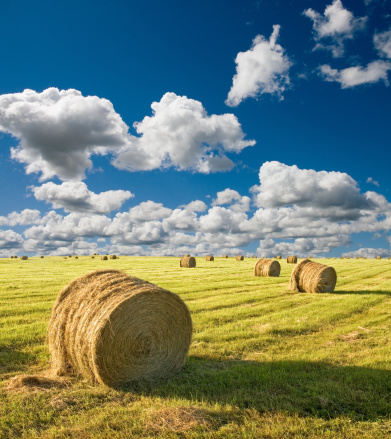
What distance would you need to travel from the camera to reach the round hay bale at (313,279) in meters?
19.7

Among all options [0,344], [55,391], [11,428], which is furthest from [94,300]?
[0,344]

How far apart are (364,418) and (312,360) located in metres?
2.51

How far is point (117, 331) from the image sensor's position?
721 centimetres

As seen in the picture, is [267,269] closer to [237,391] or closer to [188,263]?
[188,263]

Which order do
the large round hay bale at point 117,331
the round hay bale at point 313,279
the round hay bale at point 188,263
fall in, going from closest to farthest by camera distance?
the large round hay bale at point 117,331
the round hay bale at point 313,279
the round hay bale at point 188,263

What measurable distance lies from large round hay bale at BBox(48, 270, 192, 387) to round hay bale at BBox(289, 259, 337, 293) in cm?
1318

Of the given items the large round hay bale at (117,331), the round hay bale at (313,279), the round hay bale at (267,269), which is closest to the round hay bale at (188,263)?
the round hay bale at (267,269)

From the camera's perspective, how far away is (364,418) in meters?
5.63

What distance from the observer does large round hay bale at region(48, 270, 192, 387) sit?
7082 mm

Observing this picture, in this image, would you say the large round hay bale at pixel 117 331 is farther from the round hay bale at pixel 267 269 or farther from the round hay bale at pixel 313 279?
the round hay bale at pixel 267 269

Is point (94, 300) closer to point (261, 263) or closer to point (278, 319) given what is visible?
point (278, 319)

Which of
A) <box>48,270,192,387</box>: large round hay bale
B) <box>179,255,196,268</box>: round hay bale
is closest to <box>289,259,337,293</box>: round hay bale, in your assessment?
<box>48,270,192,387</box>: large round hay bale

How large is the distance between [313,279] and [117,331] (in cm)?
1486

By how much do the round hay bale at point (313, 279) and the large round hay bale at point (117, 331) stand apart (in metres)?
13.2
